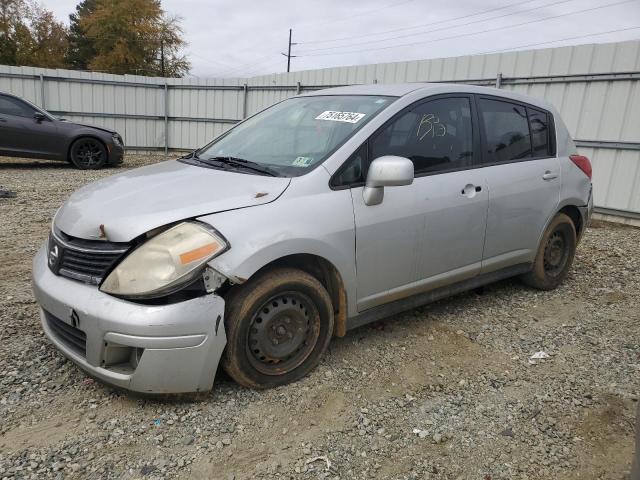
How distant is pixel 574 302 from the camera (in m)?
4.28

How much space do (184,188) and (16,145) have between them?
8.95 metres

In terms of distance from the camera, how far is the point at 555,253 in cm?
443

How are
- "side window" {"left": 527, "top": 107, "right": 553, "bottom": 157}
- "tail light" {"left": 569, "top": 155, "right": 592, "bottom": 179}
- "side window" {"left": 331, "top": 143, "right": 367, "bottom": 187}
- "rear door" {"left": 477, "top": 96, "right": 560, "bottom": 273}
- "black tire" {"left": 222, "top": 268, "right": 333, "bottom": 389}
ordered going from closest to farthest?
"black tire" {"left": 222, "top": 268, "right": 333, "bottom": 389} < "side window" {"left": 331, "top": 143, "right": 367, "bottom": 187} < "rear door" {"left": 477, "top": 96, "right": 560, "bottom": 273} < "side window" {"left": 527, "top": 107, "right": 553, "bottom": 157} < "tail light" {"left": 569, "top": 155, "right": 592, "bottom": 179}

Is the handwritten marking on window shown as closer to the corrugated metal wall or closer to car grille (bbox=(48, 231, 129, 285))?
car grille (bbox=(48, 231, 129, 285))

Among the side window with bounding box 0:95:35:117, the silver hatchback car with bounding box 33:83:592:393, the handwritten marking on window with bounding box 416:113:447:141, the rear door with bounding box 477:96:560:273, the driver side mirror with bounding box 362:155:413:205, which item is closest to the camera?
the silver hatchback car with bounding box 33:83:592:393

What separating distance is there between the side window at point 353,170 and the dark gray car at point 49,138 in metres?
9.30

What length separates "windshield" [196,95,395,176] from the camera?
9.75 feet

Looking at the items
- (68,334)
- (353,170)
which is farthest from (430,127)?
(68,334)

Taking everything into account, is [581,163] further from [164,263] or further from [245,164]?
[164,263]

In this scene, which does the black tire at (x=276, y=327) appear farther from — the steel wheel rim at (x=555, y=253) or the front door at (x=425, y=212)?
the steel wheel rim at (x=555, y=253)

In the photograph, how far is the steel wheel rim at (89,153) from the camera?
10566 millimetres

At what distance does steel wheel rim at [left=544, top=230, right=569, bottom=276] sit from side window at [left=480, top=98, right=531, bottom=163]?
86 cm

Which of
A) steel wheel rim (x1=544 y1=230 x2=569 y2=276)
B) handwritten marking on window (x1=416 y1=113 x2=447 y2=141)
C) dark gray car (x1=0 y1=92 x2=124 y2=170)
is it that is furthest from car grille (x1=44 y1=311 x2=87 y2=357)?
dark gray car (x1=0 y1=92 x2=124 y2=170)

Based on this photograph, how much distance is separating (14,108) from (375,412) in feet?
33.5
